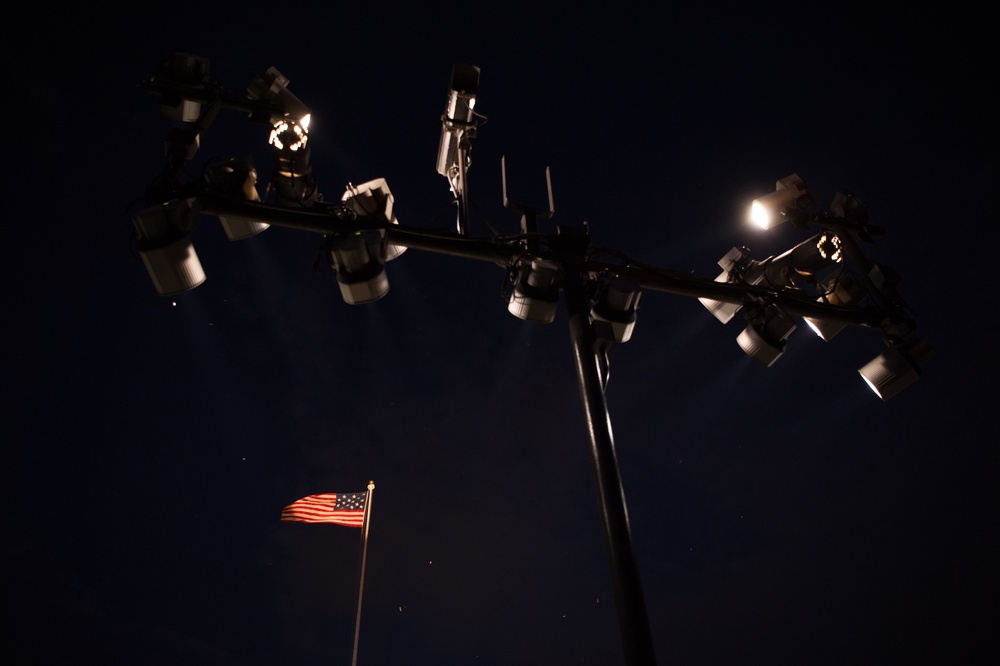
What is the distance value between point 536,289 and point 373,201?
1.45 m

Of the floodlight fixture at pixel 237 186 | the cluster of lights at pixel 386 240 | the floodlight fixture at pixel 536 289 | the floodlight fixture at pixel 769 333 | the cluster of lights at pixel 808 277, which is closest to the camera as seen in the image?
the cluster of lights at pixel 386 240

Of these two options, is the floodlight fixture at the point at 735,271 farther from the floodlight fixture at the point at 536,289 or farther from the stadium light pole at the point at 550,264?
the floodlight fixture at the point at 536,289

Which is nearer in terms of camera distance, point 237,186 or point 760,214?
point 237,186

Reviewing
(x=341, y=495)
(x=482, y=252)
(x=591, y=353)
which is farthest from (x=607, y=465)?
(x=341, y=495)

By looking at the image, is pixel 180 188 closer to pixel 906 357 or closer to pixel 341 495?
pixel 906 357

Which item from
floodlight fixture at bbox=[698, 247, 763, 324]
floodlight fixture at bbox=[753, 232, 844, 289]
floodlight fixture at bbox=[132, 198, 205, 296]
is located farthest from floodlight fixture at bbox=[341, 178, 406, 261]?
floodlight fixture at bbox=[753, 232, 844, 289]

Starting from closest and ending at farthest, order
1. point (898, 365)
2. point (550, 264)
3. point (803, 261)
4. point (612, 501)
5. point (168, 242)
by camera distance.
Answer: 1. point (612, 501)
2. point (168, 242)
3. point (550, 264)
4. point (898, 365)
5. point (803, 261)

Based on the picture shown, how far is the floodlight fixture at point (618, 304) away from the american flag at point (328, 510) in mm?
10730

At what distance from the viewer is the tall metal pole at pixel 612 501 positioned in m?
2.68

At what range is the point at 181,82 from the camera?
4273 millimetres

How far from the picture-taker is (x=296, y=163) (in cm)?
427

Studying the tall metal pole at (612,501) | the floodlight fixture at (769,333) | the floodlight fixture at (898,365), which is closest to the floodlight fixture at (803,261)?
the floodlight fixture at (769,333)

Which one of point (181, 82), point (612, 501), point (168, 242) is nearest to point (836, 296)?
point (612, 501)

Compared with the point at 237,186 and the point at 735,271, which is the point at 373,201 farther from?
the point at 735,271
